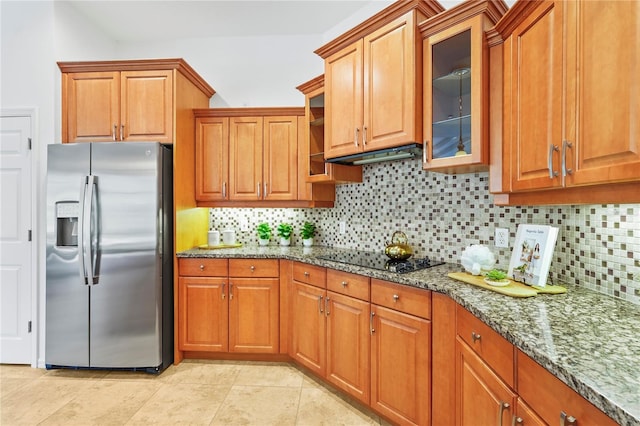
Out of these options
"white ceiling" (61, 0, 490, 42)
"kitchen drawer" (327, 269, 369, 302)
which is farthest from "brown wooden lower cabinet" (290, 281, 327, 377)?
"white ceiling" (61, 0, 490, 42)

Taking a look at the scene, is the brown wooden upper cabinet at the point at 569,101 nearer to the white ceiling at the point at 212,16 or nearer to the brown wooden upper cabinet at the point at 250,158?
the white ceiling at the point at 212,16

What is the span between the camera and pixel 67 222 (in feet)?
8.79

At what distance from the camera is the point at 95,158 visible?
2627 mm

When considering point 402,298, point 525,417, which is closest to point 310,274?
point 402,298

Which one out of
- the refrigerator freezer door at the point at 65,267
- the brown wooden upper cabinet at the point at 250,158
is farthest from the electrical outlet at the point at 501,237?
the refrigerator freezer door at the point at 65,267

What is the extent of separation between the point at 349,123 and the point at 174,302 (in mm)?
2095

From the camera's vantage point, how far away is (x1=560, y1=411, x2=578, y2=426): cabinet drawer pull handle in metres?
0.81

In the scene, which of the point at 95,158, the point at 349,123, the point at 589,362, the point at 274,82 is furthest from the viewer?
the point at 274,82

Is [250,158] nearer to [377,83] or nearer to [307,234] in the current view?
[307,234]

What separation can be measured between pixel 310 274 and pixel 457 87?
1590 millimetres

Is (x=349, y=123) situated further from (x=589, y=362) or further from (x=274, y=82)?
(x=589, y=362)

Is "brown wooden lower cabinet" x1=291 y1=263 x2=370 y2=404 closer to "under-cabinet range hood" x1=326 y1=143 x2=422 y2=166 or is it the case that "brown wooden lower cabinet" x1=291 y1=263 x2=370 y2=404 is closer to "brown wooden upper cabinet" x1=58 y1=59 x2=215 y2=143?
"under-cabinet range hood" x1=326 y1=143 x2=422 y2=166

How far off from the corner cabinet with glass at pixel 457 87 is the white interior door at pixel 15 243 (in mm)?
3263

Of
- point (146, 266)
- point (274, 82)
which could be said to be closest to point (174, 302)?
point (146, 266)
